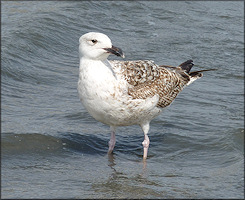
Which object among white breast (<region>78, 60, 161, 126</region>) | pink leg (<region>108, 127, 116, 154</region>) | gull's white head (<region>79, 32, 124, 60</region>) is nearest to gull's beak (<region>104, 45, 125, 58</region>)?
gull's white head (<region>79, 32, 124, 60</region>)

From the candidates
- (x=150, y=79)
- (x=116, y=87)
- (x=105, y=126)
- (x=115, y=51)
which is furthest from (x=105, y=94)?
(x=105, y=126)

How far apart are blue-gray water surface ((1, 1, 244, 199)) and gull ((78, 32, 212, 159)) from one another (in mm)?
643

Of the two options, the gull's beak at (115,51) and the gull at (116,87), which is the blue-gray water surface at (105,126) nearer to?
the gull at (116,87)

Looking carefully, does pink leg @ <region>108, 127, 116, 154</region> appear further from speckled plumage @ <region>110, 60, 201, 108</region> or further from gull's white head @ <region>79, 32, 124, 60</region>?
gull's white head @ <region>79, 32, 124, 60</region>

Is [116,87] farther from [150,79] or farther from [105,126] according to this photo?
[105,126]

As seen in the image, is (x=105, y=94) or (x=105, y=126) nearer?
(x=105, y=94)

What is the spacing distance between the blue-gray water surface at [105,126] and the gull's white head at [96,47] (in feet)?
4.77

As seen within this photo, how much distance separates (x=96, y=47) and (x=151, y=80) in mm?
1225

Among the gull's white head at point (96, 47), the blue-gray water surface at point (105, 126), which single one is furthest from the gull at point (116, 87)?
the blue-gray water surface at point (105, 126)

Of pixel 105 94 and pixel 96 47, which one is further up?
pixel 96 47

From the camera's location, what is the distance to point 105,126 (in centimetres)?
896

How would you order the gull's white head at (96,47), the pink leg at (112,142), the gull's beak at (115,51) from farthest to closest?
1. the pink leg at (112,142)
2. the gull's white head at (96,47)
3. the gull's beak at (115,51)

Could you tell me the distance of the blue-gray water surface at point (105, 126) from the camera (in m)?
6.51

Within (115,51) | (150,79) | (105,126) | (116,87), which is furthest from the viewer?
(105,126)
